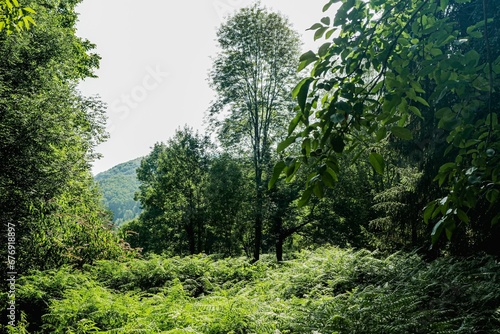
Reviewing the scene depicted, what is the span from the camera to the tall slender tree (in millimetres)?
21109

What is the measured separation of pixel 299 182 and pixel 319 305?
17.2m

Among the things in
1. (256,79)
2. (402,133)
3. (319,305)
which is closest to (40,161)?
(319,305)

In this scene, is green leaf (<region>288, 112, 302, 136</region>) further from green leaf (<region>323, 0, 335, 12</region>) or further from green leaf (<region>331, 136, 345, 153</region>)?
green leaf (<region>323, 0, 335, 12</region>)

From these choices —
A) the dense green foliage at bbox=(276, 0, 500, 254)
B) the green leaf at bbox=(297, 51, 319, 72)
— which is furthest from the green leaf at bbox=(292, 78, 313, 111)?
the green leaf at bbox=(297, 51, 319, 72)

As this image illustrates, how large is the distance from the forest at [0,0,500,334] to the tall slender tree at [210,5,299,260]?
0.09 m

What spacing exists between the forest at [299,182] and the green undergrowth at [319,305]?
0.10ft

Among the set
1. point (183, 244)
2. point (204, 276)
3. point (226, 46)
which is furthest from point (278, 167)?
point (183, 244)

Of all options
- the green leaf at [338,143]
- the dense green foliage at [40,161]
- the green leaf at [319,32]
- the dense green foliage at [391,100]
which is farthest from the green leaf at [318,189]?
the dense green foliage at [40,161]

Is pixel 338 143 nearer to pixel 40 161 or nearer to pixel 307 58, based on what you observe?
pixel 307 58

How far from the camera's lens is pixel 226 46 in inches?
846

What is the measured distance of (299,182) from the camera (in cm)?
2156

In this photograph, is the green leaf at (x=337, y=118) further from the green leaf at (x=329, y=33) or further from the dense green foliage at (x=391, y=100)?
the green leaf at (x=329, y=33)

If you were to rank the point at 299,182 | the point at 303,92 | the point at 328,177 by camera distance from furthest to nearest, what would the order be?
the point at 299,182
the point at 328,177
the point at 303,92

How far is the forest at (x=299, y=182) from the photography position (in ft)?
4.44
